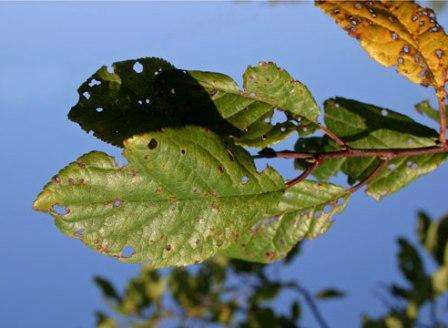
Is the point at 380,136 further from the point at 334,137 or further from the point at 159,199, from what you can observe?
the point at 159,199

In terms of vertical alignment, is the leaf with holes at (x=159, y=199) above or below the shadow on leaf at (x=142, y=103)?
below

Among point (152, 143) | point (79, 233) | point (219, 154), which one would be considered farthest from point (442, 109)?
point (79, 233)

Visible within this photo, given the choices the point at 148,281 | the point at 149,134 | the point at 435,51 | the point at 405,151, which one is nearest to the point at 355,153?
the point at 405,151

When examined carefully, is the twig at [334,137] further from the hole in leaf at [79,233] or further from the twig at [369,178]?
the hole in leaf at [79,233]

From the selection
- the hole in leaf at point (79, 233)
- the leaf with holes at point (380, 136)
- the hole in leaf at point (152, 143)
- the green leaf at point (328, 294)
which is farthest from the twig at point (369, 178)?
the green leaf at point (328, 294)

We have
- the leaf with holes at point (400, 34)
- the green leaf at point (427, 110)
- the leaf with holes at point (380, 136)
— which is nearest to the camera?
the leaf with holes at point (400, 34)

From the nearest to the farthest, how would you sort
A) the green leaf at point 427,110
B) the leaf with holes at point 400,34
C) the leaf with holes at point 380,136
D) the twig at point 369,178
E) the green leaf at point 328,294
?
1. the leaf with holes at point 400,34
2. the twig at point 369,178
3. the leaf with holes at point 380,136
4. the green leaf at point 427,110
5. the green leaf at point 328,294
